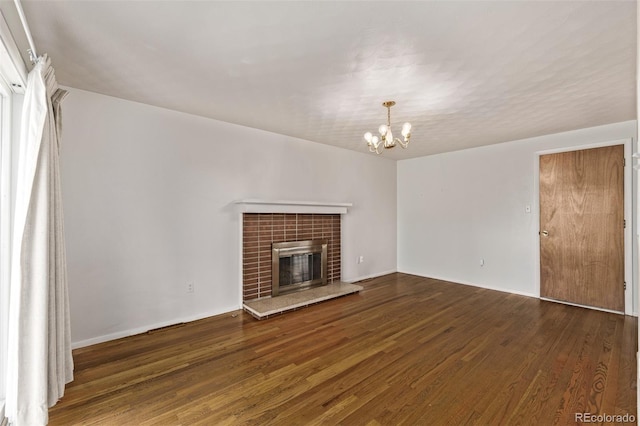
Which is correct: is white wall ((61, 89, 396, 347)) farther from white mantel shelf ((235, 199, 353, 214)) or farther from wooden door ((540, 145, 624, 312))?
wooden door ((540, 145, 624, 312))

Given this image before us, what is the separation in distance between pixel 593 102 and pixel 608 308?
2693mm

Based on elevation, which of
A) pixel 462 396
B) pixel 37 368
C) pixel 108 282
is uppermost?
pixel 108 282

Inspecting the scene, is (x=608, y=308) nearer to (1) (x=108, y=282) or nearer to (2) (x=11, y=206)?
(1) (x=108, y=282)

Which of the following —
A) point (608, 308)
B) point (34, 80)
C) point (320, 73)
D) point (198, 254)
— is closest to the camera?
point (34, 80)

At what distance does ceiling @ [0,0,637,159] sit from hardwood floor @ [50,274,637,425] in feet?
8.00

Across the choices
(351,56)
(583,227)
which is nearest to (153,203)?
(351,56)

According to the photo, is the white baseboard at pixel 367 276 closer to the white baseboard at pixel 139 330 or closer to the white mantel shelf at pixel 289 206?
the white mantel shelf at pixel 289 206

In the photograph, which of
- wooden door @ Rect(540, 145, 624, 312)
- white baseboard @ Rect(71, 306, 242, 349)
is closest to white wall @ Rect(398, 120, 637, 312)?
wooden door @ Rect(540, 145, 624, 312)

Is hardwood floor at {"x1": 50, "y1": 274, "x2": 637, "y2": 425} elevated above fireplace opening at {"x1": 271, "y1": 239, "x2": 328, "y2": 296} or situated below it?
below

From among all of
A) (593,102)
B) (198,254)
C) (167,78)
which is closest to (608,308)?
(593,102)

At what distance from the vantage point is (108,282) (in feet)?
9.43

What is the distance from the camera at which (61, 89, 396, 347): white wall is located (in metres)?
2.75

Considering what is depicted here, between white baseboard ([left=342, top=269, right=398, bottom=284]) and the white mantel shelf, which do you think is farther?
white baseboard ([left=342, top=269, right=398, bottom=284])

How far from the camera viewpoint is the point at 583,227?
3951 mm
